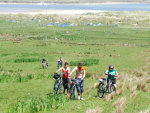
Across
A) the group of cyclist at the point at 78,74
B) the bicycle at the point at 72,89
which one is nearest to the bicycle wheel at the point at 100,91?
the group of cyclist at the point at 78,74

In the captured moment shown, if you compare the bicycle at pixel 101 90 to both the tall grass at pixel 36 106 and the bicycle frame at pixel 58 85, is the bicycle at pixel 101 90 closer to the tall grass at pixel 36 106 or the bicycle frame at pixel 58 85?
the bicycle frame at pixel 58 85

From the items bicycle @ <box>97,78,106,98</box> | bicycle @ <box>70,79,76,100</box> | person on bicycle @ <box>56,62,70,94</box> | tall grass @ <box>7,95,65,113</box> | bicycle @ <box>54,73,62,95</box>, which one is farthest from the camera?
bicycle @ <box>54,73,62,95</box>

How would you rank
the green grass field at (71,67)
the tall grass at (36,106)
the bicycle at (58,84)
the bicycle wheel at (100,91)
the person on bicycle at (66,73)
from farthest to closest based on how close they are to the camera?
1. the bicycle at (58,84)
2. the bicycle wheel at (100,91)
3. the person on bicycle at (66,73)
4. the green grass field at (71,67)
5. the tall grass at (36,106)

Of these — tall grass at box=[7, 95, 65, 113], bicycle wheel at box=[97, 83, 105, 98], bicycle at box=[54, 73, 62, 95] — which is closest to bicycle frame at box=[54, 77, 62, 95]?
bicycle at box=[54, 73, 62, 95]

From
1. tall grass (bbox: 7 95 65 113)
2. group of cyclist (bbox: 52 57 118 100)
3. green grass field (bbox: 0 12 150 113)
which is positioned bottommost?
green grass field (bbox: 0 12 150 113)

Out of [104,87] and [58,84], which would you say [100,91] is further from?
[58,84]

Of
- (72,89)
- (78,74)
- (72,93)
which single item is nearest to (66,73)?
(78,74)

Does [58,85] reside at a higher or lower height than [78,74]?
lower

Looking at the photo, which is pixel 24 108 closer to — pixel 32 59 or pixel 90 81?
pixel 90 81

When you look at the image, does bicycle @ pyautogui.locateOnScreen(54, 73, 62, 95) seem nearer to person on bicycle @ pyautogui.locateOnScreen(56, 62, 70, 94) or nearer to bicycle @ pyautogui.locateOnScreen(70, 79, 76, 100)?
person on bicycle @ pyautogui.locateOnScreen(56, 62, 70, 94)

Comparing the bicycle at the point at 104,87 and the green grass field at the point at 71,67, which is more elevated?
the bicycle at the point at 104,87

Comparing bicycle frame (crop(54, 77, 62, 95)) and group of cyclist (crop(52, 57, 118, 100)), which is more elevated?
group of cyclist (crop(52, 57, 118, 100))

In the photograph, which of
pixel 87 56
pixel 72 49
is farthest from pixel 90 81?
pixel 72 49

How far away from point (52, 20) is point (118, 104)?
100 m
